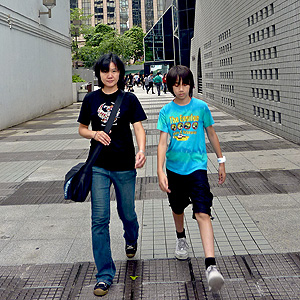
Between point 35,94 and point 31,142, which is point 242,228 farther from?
point 35,94

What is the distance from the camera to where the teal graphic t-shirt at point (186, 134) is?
385cm

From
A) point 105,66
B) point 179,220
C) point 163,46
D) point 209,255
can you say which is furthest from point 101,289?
point 163,46

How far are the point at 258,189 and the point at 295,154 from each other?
2743mm

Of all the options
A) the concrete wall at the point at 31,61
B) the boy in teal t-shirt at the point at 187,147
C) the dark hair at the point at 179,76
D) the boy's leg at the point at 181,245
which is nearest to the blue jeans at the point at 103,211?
the boy in teal t-shirt at the point at 187,147

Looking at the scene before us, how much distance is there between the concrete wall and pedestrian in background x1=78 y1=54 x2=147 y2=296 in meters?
12.6

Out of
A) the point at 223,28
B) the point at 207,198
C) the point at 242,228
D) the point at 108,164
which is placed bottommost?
the point at 242,228

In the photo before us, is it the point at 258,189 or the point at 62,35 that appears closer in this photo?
the point at 258,189

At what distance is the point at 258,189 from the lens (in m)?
6.77

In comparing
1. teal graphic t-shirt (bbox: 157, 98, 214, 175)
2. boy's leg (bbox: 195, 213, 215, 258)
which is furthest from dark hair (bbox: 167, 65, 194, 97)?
boy's leg (bbox: 195, 213, 215, 258)

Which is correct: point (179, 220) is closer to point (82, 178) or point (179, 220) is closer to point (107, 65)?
point (82, 178)

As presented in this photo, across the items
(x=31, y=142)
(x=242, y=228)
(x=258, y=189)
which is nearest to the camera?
(x=242, y=228)

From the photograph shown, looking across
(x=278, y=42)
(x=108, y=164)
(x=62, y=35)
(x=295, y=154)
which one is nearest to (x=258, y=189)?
(x=295, y=154)

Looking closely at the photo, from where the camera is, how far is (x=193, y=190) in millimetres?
3814

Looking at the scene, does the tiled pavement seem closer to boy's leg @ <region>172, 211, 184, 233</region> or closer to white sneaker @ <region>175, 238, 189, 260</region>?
white sneaker @ <region>175, 238, 189, 260</region>
